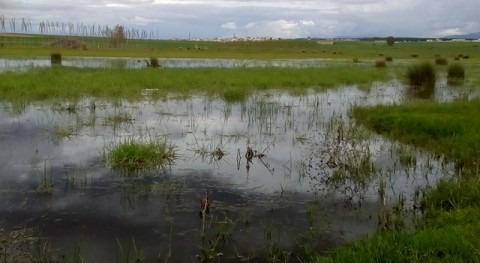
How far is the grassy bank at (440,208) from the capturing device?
18.5 feet

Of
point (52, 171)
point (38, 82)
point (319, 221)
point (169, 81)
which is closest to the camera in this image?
point (319, 221)

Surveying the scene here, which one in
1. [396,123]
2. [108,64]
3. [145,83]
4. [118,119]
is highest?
[108,64]

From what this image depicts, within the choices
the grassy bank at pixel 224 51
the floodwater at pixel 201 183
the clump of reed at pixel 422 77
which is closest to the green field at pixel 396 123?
the floodwater at pixel 201 183

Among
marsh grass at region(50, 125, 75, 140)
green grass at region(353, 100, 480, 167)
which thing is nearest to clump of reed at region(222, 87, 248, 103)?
green grass at region(353, 100, 480, 167)

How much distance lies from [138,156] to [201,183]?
6.08ft

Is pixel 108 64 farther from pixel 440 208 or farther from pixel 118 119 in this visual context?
pixel 440 208

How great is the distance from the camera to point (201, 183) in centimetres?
966

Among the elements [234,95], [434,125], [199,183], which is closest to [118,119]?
[199,183]

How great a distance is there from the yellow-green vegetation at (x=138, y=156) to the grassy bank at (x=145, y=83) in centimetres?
1010

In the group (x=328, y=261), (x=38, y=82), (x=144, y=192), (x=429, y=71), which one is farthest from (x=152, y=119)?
(x=429, y=71)

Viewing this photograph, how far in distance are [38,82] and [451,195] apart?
19796 mm

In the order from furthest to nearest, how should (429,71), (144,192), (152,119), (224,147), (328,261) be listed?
(429,71) < (152,119) < (224,147) < (144,192) < (328,261)

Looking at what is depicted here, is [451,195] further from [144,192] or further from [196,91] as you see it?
[196,91]

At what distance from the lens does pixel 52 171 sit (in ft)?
33.0
